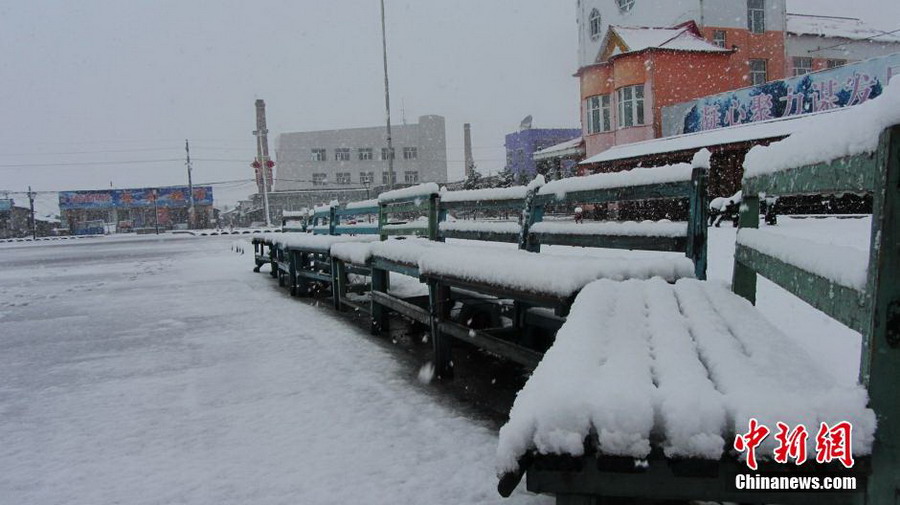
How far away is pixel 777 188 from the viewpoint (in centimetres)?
204

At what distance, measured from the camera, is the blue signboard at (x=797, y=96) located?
627 inches

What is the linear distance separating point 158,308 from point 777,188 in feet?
25.8

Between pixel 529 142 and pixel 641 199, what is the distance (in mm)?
45656

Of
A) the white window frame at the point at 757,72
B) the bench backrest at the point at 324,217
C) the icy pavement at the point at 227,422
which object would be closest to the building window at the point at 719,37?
the white window frame at the point at 757,72

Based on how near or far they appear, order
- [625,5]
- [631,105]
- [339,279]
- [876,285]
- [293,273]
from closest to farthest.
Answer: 1. [876,285]
2. [339,279]
3. [293,273]
4. [631,105]
5. [625,5]

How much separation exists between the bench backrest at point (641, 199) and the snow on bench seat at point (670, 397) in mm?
1372

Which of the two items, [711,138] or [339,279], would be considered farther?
[711,138]

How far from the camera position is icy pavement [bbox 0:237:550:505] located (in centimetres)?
251

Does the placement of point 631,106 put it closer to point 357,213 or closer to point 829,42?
point 829,42

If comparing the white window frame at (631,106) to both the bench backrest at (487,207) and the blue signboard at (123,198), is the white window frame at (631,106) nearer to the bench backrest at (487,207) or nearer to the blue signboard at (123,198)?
the bench backrest at (487,207)

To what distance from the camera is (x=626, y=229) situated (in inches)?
130

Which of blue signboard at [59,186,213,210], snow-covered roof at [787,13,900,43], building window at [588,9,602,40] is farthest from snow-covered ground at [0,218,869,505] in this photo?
blue signboard at [59,186,213,210]

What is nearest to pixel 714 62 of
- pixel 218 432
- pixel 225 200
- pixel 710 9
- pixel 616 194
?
pixel 710 9

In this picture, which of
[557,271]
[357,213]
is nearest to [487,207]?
[557,271]
